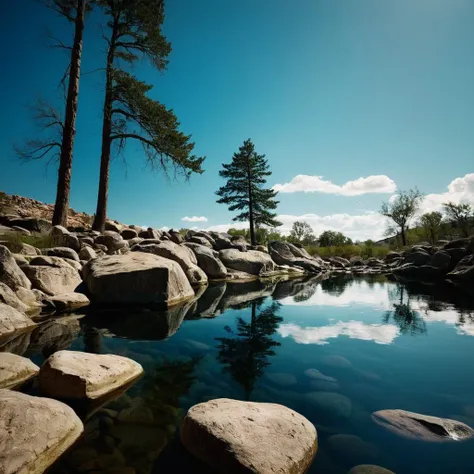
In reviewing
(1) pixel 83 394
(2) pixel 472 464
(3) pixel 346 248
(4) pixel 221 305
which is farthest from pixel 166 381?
(3) pixel 346 248

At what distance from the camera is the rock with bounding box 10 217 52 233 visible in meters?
9.65

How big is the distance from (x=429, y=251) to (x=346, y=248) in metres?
13.2

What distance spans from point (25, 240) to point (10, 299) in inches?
154

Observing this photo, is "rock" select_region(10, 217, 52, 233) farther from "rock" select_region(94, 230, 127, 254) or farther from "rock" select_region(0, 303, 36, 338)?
"rock" select_region(0, 303, 36, 338)

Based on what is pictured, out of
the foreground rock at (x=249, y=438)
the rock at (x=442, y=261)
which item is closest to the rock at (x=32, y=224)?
the foreground rock at (x=249, y=438)

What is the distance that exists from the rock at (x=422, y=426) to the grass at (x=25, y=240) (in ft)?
27.3

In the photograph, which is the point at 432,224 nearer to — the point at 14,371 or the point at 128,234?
the point at 128,234

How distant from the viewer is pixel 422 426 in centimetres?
237

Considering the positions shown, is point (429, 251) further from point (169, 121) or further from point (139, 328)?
point (139, 328)

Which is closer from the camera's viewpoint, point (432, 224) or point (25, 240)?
point (25, 240)

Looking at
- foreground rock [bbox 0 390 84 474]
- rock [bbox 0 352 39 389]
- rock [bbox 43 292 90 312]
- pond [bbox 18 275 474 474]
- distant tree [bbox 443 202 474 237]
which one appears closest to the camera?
foreground rock [bbox 0 390 84 474]

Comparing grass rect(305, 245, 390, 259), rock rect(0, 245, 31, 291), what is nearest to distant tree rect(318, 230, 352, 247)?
grass rect(305, 245, 390, 259)

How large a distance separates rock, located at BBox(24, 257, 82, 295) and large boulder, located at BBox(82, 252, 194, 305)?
310 millimetres

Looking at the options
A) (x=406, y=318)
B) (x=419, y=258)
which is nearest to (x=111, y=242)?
(x=406, y=318)
